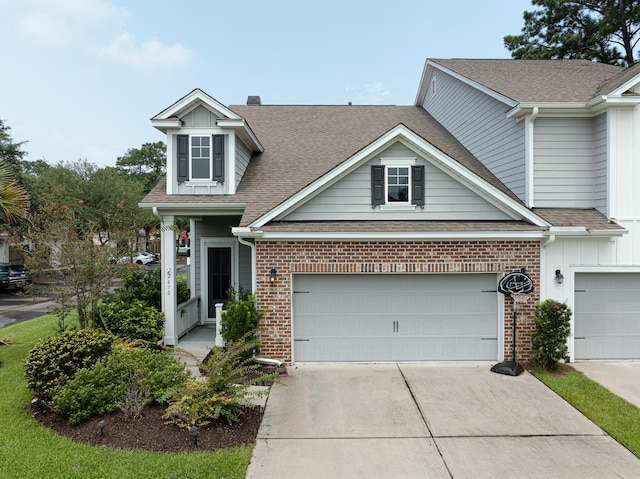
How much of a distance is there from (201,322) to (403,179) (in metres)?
7.27

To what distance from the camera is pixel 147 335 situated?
8.91 metres

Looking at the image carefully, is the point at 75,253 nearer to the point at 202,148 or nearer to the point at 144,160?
the point at 202,148

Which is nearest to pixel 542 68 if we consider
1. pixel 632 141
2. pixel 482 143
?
pixel 482 143

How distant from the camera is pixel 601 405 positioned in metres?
6.54

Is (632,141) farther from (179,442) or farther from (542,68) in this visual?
(179,442)

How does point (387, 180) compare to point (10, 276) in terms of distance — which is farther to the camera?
point (10, 276)

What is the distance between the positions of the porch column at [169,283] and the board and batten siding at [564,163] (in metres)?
8.68

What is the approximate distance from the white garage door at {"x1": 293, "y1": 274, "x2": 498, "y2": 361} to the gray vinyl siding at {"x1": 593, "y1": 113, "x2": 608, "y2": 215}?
334cm

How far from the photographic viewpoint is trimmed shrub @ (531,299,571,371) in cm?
788

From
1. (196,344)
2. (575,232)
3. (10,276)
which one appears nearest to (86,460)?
(196,344)

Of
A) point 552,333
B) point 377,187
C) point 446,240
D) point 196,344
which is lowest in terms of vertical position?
point 196,344

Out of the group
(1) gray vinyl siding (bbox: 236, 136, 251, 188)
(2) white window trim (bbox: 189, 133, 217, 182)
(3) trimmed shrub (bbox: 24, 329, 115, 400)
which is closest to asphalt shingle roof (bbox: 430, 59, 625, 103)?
(1) gray vinyl siding (bbox: 236, 136, 251, 188)

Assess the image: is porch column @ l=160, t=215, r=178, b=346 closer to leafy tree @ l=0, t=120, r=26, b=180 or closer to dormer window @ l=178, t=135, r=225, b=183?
dormer window @ l=178, t=135, r=225, b=183

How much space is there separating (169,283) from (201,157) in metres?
3.21
